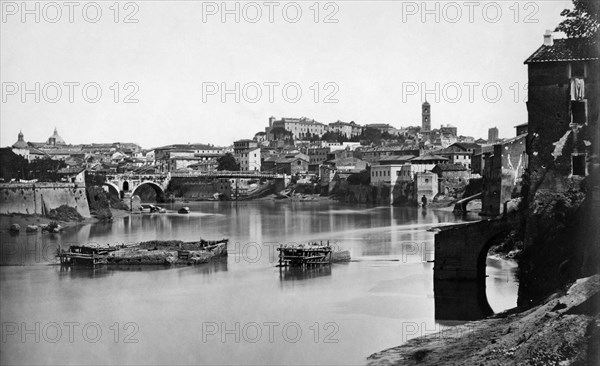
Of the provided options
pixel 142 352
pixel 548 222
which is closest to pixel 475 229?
pixel 548 222

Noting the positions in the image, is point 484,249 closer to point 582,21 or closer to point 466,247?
point 466,247

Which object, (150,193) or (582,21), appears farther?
(150,193)

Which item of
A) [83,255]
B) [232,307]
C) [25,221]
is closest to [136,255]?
[83,255]

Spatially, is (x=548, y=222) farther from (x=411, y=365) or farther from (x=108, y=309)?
(x=108, y=309)

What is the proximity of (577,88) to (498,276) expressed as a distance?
4399 mm

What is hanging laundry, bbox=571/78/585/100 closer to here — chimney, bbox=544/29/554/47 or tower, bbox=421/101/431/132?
chimney, bbox=544/29/554/47

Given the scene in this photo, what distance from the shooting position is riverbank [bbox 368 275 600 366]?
8922mm

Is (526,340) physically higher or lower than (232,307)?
higher

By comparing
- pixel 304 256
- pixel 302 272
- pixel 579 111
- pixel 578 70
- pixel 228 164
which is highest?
pixel 228 164

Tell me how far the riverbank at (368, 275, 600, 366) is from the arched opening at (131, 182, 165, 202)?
144 feet

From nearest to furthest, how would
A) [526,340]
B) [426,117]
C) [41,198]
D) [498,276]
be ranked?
[526,340]
[498,276]
[41,198]
[426,117]

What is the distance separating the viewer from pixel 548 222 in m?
14.5

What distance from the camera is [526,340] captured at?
9.70 m

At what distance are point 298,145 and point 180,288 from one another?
57622 mm
